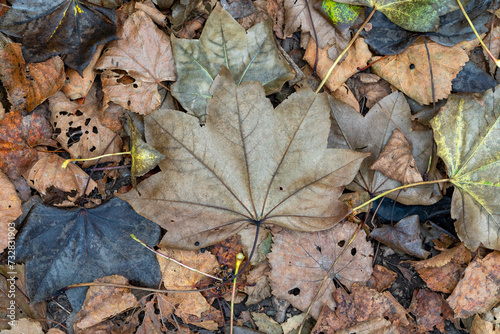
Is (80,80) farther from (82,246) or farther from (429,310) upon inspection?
(429,310)

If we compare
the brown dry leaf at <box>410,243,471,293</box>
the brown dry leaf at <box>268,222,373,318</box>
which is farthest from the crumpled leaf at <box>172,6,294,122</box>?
the brown dry leaf at <box>410,243,471,293</box>

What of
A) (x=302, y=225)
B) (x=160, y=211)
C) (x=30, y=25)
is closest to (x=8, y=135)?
(x=30, y=25)

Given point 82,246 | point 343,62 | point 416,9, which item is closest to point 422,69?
point 416,9

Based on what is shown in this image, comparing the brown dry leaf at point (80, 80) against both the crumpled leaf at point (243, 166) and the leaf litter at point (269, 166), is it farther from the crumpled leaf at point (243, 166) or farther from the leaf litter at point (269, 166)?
the crumpled leaf at point (243, 166)

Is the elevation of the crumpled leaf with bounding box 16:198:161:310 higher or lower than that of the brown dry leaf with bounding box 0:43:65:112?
lower

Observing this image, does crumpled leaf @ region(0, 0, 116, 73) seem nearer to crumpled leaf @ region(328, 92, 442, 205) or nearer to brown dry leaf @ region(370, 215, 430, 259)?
crumpled leaf @ region(328, 92, 442, 205)

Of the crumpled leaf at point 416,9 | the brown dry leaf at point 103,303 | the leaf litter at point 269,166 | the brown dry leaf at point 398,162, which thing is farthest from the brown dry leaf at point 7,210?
the crumpled leaf at point 416,9

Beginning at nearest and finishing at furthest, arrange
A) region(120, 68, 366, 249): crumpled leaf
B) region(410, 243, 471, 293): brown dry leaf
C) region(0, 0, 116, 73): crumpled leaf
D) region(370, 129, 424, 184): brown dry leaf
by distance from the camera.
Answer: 1. region(120, 68, 366, 249): crumpled leaf
2. region(0, 0, 116, 73): crumpled leaf
3. region(370, 129, 424, 184): brown dry leaf
4. region(410, 243, 471, 293): brown dry leaf
